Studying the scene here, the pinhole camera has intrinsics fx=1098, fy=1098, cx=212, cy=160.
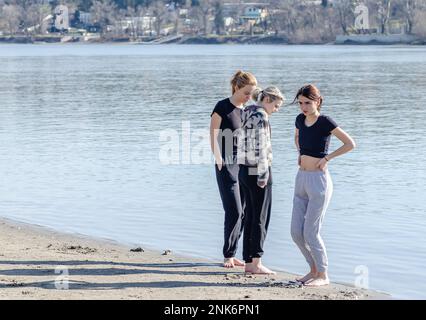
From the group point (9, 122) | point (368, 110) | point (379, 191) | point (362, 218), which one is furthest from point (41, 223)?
point (368, 110)

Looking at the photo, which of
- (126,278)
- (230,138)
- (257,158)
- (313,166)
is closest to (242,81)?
(230,138)

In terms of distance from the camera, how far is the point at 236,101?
9.37 meters

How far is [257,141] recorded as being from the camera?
9.05m

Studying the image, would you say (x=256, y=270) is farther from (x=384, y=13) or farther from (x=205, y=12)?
(x=205, y=12)

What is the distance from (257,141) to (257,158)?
140 millimetres

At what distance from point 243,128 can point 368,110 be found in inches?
851

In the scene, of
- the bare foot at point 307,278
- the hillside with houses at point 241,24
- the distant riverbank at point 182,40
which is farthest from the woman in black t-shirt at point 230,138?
the distant riverbank at point 182,40

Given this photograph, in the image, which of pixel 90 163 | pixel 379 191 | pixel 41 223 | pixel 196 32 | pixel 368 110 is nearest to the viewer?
pixel 41 223

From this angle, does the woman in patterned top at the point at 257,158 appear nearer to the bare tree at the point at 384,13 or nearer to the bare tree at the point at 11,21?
the bare tree at the point at 384,13

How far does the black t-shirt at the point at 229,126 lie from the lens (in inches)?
368

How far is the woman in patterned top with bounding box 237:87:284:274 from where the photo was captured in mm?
9016

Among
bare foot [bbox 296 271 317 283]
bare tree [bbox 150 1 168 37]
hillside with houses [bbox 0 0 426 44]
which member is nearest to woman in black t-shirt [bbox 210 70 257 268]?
bare foot [bbox 296 271 317 283]

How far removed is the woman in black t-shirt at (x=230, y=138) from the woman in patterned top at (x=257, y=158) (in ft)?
0.48
